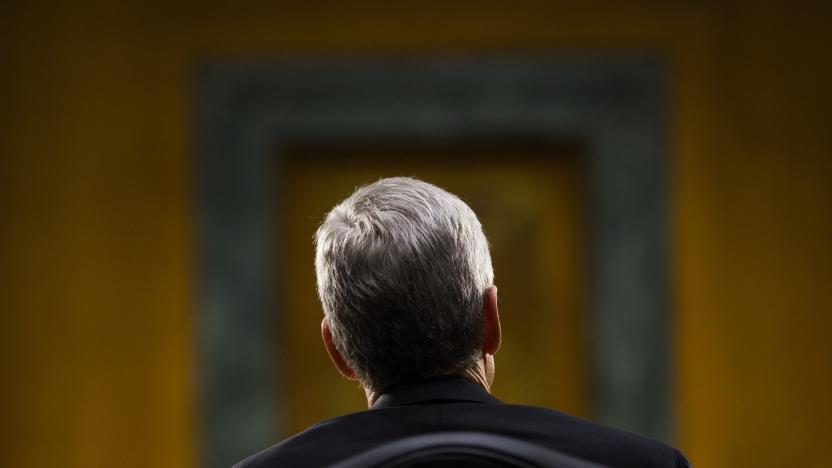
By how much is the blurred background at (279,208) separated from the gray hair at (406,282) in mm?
2250

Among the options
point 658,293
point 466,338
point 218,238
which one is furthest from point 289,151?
point 466,338

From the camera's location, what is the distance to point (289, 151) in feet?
12.2

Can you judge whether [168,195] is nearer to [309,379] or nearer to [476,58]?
[309,379]

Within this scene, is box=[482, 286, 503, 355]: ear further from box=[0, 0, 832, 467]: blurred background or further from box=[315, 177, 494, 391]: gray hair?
box=[0, 0, 832, 467]: blurred background

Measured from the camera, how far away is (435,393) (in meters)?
1.33

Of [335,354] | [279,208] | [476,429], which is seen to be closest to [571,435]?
[476,429]

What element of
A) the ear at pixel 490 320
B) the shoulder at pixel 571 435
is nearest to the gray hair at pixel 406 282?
the ear at pixel 490 320

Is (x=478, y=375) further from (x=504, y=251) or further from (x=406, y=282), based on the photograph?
(x=504, y=251)

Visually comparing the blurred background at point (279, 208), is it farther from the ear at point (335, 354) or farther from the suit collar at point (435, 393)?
the suit collar at point (435, 393)

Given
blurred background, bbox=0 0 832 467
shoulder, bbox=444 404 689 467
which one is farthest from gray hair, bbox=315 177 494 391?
blurred background, bbox=0 0 832 467

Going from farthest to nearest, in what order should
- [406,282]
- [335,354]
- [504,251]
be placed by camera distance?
[504,251], [335,354], [406,282]

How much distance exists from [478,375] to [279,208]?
2.35 m

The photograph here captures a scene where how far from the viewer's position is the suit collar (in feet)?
4.35

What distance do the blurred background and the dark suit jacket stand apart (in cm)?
234
